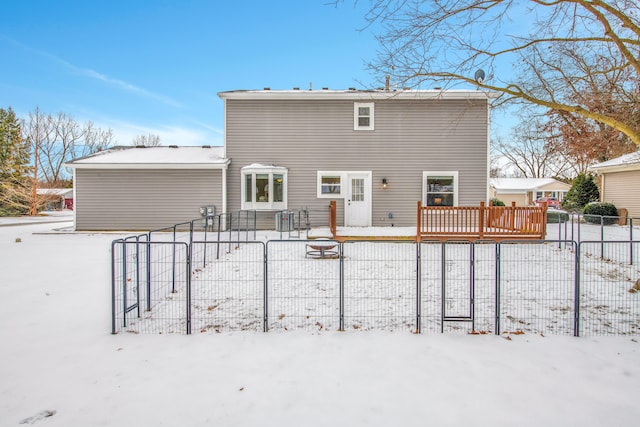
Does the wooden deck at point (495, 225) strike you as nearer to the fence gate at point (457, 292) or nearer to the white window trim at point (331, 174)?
the fence gate at point (457, 292)

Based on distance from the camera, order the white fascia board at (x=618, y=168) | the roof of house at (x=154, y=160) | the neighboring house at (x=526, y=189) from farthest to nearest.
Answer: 1. the neighboring house at (x=526, y=189)
2. the white fascia board at (x=618, y=168)
3. the roof of house at (x=154, y=160)

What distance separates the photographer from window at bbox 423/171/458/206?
13.5 meters

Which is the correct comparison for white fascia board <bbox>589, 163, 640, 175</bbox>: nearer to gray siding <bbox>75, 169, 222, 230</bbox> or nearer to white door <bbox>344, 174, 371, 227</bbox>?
white door <bbox>344, 174, 371, 227</bbox>

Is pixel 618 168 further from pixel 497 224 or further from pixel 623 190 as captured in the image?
pixel 497 224

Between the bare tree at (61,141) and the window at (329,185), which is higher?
the bare tree at (61,141)

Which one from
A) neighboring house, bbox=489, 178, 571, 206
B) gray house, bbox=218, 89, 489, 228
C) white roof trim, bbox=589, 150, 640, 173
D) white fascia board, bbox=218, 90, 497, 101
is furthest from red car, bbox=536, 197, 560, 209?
white fascia board, bbox=218, 90, 497, 101

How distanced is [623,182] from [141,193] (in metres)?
22.5

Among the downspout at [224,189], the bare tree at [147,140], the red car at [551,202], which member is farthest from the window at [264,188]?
the bare tree at [147,140]

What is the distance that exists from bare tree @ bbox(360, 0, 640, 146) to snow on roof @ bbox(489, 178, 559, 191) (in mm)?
30409

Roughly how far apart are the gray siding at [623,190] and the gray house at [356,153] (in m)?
9.16

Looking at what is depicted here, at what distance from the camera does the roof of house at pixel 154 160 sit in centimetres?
1337

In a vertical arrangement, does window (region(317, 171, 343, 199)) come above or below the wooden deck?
above

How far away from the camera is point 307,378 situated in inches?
116

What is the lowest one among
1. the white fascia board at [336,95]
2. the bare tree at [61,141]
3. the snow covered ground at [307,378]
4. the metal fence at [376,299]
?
the snow covered ground at [307,378]
